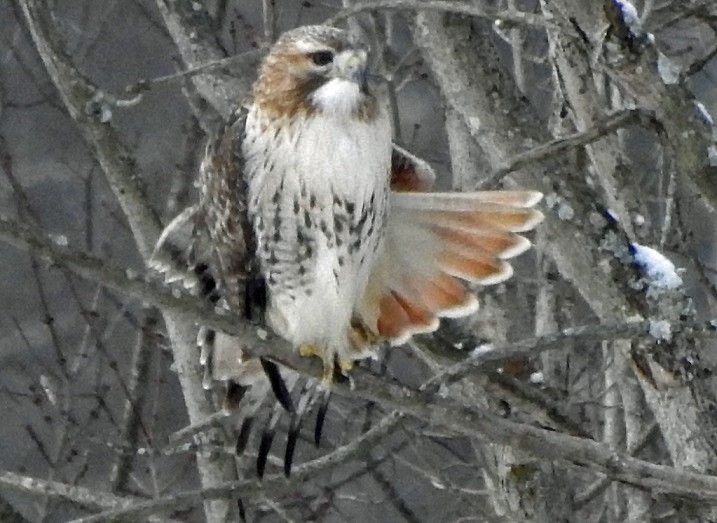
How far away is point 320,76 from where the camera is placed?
8.52 ft

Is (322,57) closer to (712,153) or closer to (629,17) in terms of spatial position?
(629,17)

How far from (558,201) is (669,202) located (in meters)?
1.41

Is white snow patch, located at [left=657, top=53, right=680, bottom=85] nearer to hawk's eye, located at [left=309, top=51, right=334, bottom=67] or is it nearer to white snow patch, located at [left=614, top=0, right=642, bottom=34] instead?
white snow patch, located at [left=614, top=0, right=642, bottom=34]

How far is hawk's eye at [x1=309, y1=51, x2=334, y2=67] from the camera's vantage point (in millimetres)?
2562

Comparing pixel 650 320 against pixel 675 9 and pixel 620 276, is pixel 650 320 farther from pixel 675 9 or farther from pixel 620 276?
pixel 675 9

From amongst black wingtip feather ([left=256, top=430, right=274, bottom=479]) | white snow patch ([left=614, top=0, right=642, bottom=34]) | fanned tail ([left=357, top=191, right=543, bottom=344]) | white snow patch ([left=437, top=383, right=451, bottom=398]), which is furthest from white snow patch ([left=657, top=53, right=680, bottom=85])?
black wingtip feather ([left=256, top=430, right=274, bottom=479])

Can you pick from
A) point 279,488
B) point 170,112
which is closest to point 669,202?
point 279,488

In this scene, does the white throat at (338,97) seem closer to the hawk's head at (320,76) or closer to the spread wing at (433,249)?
the hawk's head at (320,76)

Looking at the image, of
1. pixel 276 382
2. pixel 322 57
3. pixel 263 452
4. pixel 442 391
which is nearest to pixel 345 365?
pixel 276 382

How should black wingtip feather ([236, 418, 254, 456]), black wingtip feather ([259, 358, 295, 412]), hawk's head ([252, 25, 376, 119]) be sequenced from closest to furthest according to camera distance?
hawk's head ([252, 25, 376, 119]) < black wingtip feather ([259, 358, 295, 412]) < black wingtip feather ([236, 418, 254, 456])

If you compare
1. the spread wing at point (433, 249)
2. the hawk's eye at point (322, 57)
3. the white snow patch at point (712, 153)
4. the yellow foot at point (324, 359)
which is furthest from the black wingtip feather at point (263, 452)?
the white snow patch at point (712, 153)

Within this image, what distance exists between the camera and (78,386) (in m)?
6.68

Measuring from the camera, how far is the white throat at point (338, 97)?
258cm

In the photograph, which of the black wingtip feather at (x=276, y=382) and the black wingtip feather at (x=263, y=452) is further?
the black wingtip feather at (x=263, y=452)
